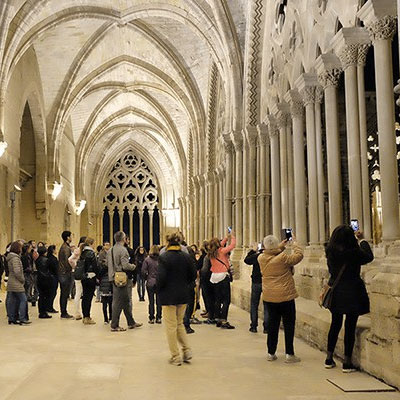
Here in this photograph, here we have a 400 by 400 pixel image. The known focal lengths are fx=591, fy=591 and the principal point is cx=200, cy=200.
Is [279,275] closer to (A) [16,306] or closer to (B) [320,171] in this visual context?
(B) [320,171]

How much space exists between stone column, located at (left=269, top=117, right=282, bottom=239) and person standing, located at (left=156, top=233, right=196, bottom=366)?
673 cm

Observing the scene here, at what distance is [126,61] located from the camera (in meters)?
22.8

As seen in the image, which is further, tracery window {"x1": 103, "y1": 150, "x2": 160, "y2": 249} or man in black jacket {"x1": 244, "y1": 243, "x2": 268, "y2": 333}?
tracery window {"x1": 103, "y1": 150, "x2": 160, "y2": 249}

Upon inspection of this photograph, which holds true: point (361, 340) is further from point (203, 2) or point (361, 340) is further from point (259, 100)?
point (203, 2)

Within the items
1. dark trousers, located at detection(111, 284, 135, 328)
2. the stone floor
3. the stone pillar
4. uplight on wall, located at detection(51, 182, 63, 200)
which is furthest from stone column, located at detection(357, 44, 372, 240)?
uplight on wall, located at detection(51, 182, 63, 200)

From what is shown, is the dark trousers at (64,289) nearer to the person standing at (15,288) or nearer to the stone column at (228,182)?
the person standing at (15,288)

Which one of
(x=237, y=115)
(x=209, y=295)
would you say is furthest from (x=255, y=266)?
(x=237, y=115)

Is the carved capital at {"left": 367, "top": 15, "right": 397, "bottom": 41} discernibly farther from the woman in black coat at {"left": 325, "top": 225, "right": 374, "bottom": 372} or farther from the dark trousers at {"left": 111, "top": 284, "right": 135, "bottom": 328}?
the dark trousers at {"left": 111, "top": 284, "right": 135, "bottom": 328}

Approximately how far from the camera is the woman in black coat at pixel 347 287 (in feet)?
16.5

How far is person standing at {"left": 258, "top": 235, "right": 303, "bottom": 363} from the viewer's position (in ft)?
18.8

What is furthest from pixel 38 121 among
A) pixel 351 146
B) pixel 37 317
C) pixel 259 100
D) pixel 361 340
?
pixel 361 340

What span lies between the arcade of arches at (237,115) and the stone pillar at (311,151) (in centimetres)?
2

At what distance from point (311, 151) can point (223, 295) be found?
2.96 m

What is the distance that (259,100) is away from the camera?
14.6 m
